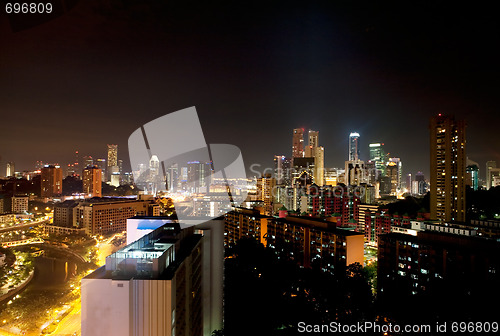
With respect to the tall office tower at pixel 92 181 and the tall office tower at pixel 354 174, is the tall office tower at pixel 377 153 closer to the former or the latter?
the tall office tower at pixel 354 174

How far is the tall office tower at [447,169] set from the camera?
31.5ft

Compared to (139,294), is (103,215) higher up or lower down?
lower down

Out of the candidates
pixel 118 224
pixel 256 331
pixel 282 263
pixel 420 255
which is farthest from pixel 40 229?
pixel 420 255

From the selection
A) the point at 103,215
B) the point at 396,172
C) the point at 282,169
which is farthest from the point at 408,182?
the point at 103,215

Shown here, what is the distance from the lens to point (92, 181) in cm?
1925

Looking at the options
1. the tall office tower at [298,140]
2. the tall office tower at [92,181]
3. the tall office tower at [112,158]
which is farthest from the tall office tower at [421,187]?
the tall office tower at [112,158]

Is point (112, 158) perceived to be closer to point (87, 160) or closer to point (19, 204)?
point (87, 160)

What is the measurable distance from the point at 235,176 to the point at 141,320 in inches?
598

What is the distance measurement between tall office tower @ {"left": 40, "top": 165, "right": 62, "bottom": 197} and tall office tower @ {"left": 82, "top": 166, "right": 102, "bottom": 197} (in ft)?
5.12

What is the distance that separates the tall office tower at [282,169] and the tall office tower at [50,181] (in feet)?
44.3

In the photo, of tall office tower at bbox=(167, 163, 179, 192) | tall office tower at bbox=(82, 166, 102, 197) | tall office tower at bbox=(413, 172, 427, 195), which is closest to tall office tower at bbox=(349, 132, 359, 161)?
tall office tower at bbox=(413, 172, 427, 195)

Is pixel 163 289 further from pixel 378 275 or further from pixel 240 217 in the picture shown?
pixel 240 217

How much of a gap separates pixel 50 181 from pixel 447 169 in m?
20.2

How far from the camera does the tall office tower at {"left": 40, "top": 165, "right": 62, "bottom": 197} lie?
734 inches
